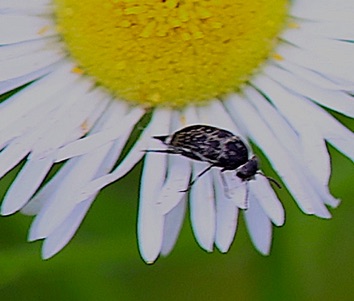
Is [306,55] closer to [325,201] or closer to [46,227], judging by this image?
[325,201]

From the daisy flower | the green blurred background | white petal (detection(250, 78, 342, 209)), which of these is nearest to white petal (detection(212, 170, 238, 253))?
the daisy flower

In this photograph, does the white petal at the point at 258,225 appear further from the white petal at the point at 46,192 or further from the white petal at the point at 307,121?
the white petal at the point at 46,192

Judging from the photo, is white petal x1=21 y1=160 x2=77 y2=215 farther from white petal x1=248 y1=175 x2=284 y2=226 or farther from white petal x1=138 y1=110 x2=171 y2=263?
white petal x1=248 y1=175 x2=284 y2=226

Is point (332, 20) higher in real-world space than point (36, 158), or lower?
higher

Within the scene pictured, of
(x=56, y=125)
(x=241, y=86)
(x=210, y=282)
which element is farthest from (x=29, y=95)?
(x=210, y=282)

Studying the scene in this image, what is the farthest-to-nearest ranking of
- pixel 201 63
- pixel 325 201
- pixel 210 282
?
1. pixel 210 282
2. pixel 201 63
3. pixel 325 201
